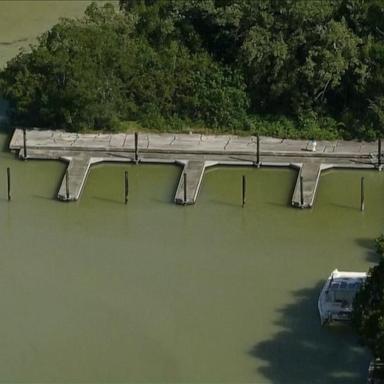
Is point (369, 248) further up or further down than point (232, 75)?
further down

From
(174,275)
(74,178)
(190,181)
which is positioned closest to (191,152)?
(190,181)

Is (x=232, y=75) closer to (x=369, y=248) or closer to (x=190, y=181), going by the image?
(x=190, y=181)

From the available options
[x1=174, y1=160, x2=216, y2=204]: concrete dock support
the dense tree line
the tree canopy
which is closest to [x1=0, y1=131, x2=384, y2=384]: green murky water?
[x1=174, y1=160, x2=216, y2=204]: concrete dock support

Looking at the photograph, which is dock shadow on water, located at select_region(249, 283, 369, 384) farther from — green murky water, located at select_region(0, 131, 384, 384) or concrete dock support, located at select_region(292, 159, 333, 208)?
concrete dock support, located at select_region(292, 159, 333, 208)

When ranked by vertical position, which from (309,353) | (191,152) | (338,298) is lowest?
(309,353)

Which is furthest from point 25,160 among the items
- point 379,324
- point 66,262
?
point 379,324

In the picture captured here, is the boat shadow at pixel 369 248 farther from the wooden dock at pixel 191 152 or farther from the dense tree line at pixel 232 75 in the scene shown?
the dense tree line at pixel 232 75
